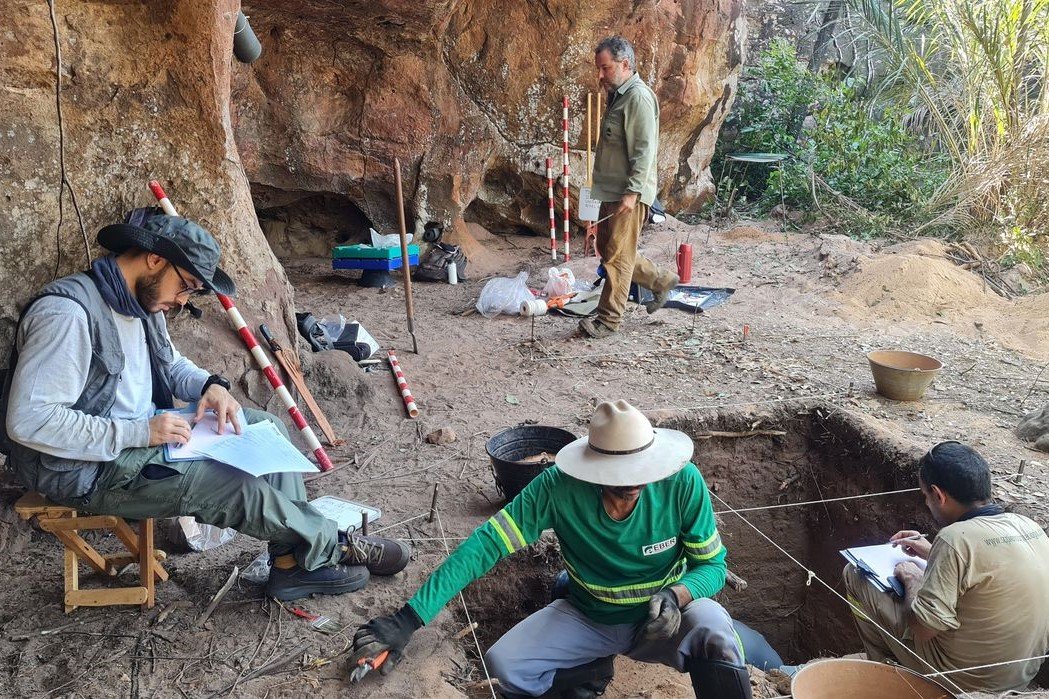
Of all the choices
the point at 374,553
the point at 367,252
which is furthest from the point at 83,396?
the point at 367,252

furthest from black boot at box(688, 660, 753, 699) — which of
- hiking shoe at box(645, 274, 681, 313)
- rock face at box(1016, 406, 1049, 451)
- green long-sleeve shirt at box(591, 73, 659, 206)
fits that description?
hiking shoe at box(645, 274, 681, 313)

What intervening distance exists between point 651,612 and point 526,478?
4.27ft

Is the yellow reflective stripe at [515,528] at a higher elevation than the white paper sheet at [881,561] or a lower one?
higher

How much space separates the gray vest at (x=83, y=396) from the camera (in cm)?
306

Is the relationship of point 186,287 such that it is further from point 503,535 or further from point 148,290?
point 503,535

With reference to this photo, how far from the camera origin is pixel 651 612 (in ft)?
10.0

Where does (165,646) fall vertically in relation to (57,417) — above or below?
below

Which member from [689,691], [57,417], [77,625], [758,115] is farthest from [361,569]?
[758,115]

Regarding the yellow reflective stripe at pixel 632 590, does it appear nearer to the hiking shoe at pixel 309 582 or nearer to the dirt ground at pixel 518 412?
the dirt ground at pixel 518 412

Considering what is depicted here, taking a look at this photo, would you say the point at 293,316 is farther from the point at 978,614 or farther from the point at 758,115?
the point at 758,115

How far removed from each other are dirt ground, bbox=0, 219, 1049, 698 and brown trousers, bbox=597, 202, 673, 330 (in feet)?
0.95

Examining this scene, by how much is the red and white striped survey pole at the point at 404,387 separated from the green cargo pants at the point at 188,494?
2399mm

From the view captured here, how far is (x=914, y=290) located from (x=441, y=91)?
5343mm

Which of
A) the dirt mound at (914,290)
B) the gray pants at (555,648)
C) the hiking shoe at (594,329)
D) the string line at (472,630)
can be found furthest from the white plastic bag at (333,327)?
the dirt mound at (914,290)
